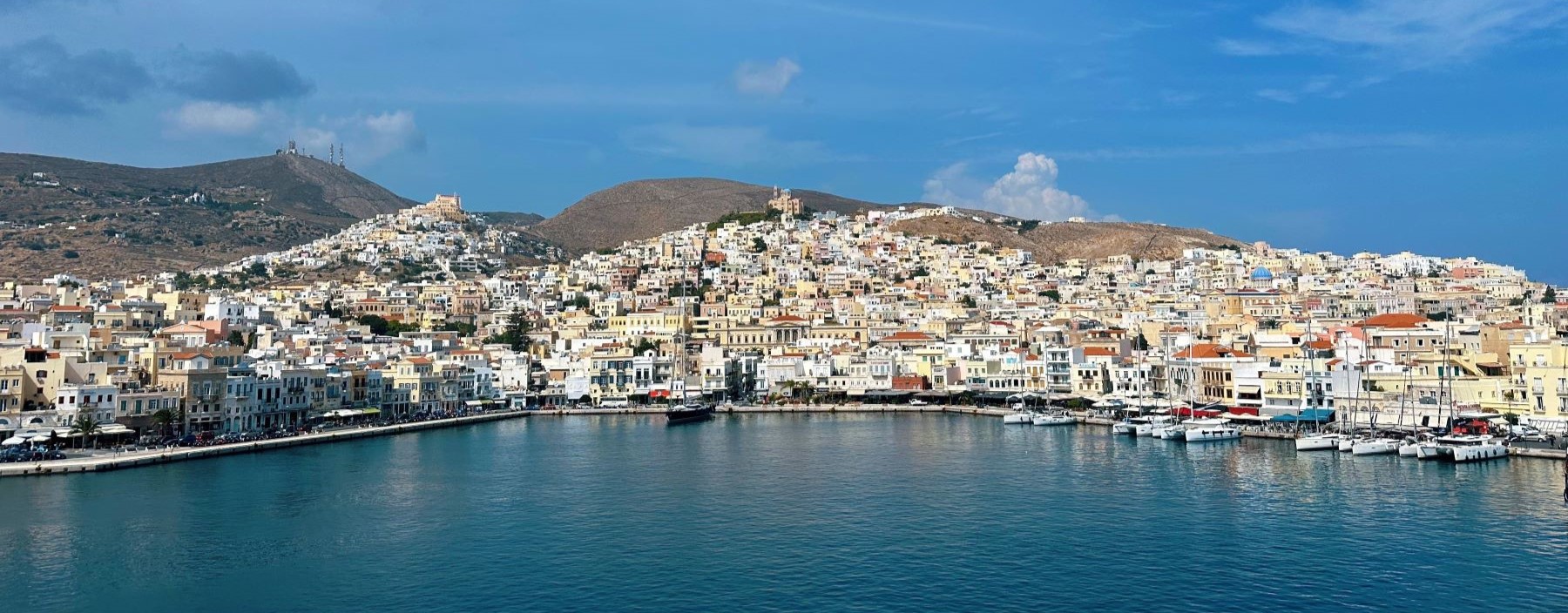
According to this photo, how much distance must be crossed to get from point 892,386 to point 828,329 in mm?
14442

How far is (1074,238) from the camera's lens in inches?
5615

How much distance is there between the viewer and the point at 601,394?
60562 mm

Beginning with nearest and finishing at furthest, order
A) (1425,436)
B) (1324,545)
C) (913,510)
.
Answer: (1324,545) < (913,510) < (1425,436)

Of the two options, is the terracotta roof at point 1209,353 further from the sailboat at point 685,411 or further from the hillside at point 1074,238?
the hillside at point 1074,238

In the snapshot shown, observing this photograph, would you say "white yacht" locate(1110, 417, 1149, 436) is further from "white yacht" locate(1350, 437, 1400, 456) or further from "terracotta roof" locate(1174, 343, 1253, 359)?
"white yacht" locate(1350, 437, 1400, 456)

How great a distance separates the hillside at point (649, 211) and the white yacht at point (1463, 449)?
13449 cm

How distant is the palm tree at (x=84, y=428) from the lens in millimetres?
36000

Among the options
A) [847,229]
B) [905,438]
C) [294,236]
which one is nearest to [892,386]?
[905,438]

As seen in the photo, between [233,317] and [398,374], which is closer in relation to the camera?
[398,374]

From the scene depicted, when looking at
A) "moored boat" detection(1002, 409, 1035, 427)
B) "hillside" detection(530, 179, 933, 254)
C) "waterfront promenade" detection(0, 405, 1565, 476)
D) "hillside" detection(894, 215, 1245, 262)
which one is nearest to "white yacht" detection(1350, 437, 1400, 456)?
"waterfront promenade" detection(0, 405, 1565, 476)

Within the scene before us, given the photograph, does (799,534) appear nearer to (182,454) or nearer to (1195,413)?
(182,454)

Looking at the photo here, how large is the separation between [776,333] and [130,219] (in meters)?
100

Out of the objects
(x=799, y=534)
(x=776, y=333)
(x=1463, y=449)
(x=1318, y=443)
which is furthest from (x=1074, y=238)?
(x=799, y=534)

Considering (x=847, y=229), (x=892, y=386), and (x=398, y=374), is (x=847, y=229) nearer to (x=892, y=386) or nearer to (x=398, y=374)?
(x=892, y=386)
